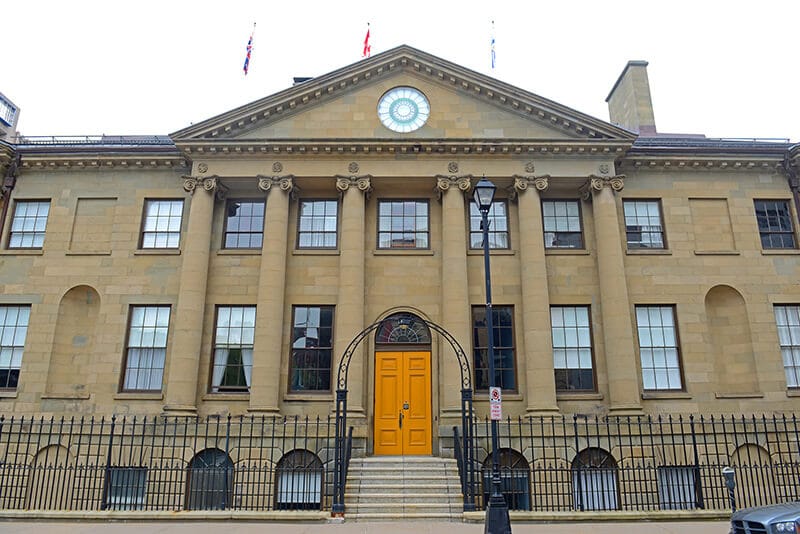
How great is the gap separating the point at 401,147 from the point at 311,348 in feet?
24.4

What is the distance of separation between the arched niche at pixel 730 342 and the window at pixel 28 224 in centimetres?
2367

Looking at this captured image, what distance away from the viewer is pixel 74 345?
19.2 meters

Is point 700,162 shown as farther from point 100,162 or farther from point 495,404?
point 100,162

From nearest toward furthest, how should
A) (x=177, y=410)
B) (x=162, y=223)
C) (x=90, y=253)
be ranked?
(x=177, y=410) < (x=90, y=253) < (x=162, y=223)

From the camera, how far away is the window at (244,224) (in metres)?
20.0

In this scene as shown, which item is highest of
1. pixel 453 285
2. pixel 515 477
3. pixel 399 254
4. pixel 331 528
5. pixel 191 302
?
pixel 399 254

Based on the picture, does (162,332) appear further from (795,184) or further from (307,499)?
(795,184)

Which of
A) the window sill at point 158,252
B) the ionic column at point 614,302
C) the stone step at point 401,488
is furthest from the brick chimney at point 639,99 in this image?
the window sill at point 158,252

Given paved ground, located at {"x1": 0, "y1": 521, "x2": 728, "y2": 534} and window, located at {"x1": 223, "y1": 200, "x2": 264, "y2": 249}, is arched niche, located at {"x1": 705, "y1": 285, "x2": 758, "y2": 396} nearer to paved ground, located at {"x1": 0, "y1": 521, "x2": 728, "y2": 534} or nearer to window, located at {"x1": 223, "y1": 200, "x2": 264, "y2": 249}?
paved ground, located at {"x1": 0, "y1": 521, "x2": 728, "y2": 534}

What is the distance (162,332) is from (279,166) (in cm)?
686

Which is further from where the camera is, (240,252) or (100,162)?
(100,162)

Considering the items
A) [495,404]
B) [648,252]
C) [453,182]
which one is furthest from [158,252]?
[648,252]

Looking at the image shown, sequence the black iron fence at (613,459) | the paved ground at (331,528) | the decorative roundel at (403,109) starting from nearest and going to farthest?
the paved ground at (331,528), the black iron fence at (613,459), the decorative roundel at (403,109)

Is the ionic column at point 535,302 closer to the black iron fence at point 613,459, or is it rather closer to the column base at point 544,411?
the column base at point 544,411
